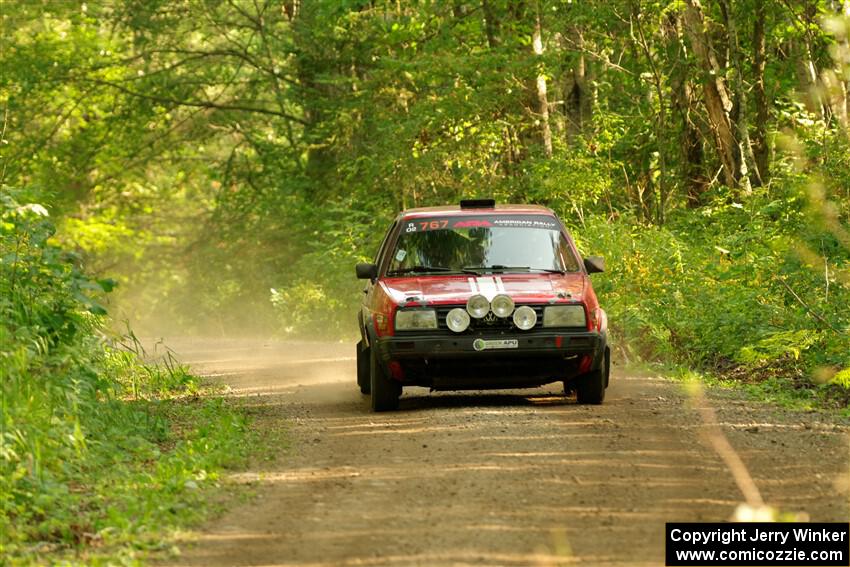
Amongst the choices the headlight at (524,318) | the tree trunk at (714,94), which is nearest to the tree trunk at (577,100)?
the tree trunk at (714,94)

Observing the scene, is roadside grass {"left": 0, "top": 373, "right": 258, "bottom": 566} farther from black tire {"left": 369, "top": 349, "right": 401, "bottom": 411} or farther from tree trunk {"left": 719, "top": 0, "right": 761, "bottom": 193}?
tree trunk {"left": 719, "top": 0, "right": 761, "bottom": 193}

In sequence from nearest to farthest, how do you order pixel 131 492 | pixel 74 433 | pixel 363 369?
pixel 131 492 → pixel 74 433 → pixel 363 369

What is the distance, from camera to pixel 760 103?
22422mm

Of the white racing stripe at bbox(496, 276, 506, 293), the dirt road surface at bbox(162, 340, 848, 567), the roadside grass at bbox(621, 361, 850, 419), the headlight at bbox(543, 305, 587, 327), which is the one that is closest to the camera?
the dirt road surface at bbox(162, 340, 848, 567)

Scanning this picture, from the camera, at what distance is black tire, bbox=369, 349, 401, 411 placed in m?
11.8

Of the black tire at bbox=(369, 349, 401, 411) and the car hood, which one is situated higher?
the car hood

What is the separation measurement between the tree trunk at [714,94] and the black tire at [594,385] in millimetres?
10173

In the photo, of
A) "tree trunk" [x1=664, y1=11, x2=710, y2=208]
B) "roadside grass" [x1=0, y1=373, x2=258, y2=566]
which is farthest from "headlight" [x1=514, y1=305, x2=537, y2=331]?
"tree trunk" [x1=664, y1=11, x2=710, y2=208]

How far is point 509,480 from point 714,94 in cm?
1479

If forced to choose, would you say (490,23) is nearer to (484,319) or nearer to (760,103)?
(760,103)

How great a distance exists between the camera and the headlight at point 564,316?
11.5m

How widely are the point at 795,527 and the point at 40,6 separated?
32.3m

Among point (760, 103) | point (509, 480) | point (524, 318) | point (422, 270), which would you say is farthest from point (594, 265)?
point (760, 103)

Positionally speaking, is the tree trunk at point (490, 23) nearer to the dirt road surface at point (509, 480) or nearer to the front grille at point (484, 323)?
the dirt road surface at point (509, 480)
